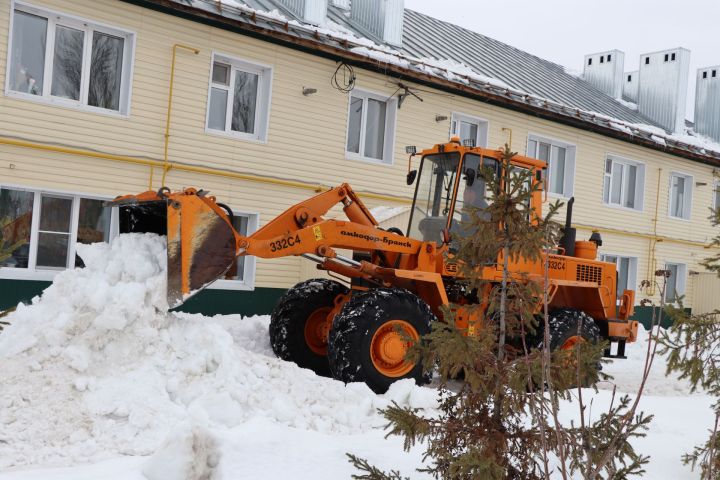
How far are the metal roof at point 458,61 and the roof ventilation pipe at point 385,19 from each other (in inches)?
10.2

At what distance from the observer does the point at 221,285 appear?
42.3 ft

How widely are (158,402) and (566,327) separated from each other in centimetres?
538

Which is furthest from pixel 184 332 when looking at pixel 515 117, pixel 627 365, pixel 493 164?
pixel 515 117

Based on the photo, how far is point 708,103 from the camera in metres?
25.9

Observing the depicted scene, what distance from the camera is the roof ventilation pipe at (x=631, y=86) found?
25094 mm

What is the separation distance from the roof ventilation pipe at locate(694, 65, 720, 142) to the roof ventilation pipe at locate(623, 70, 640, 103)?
2.52 m

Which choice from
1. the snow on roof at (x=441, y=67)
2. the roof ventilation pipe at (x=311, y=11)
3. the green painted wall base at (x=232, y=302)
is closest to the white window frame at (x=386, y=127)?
the snow on roof at (x=441, y=67)

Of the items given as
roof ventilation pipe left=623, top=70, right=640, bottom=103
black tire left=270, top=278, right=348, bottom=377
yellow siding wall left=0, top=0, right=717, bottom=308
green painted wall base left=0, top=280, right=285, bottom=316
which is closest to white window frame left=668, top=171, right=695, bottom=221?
roof ventilation pipe left=623, top=70, right=640, bottom=103

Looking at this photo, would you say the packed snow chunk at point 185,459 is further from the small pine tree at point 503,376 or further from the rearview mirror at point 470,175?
the rearview mirror at point 470,175

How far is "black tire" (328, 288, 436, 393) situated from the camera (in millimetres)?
7980

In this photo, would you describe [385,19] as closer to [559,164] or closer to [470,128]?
[470,128]

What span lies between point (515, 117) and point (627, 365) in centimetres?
590

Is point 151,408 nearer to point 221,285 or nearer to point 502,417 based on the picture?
point 502,417

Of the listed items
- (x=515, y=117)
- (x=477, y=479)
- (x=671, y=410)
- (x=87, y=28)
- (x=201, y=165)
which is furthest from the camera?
(x=515, y=117)
